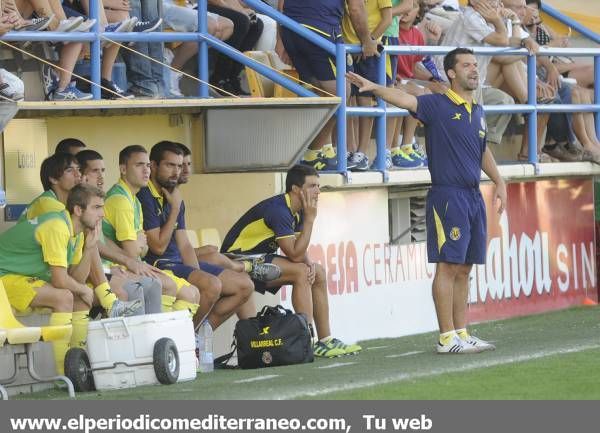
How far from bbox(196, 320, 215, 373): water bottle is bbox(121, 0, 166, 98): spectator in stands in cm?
195

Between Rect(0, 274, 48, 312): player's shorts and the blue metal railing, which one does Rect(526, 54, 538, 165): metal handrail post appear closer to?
the blue metal railing

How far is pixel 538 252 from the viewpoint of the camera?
18.4m

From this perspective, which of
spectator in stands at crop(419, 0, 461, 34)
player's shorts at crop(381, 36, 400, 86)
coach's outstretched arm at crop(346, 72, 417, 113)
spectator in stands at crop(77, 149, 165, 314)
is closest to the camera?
spectator in stands at crop(77, 149, 165, 314)

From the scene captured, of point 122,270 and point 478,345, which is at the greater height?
point 122,270

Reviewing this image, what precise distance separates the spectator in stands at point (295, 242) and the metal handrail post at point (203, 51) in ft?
3.22

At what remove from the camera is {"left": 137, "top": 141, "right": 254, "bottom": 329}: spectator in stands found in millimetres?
13109

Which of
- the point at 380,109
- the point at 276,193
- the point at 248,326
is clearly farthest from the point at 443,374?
the point at 380,109

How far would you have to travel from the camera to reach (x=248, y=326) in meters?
13.1

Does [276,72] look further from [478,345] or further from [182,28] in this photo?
[478,345]

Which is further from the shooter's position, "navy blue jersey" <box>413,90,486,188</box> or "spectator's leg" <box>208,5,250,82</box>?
"spectator's leg" <box>208,5,250,82</box>

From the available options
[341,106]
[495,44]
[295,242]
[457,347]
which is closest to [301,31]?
[341,106]

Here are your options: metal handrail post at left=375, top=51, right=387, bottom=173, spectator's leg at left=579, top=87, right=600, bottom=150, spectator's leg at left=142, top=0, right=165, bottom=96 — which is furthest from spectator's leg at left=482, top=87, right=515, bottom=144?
spectator's leg at left=142, top=0, right=165, bottom=96

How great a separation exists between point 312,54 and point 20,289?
4.49 m

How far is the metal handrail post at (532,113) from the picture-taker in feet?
57.7
